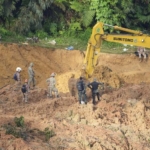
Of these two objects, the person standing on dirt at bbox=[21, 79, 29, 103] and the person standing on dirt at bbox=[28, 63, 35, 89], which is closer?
the person standing on dirt at bbox=[21, 79, 29, 103]

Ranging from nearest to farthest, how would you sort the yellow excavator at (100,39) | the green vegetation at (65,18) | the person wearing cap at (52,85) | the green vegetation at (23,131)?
the green vegetation at (23,131), the person wearing cap at (52,85), the yellow excavator at (100,39), the green vegetation at (65,18)

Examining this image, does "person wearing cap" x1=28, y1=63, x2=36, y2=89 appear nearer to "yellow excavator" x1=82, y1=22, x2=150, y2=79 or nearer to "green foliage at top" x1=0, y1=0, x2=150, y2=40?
"yellow excavator" x1=82, y1=22, x2=150, y2=79

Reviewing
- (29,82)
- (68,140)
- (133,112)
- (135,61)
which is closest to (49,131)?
(68,140)

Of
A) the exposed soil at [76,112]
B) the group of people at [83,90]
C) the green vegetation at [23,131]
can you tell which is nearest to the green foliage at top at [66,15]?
the exposed soil at [76,112]

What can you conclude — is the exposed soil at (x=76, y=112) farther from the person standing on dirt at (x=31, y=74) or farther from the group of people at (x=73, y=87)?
the person standing on dirt at (x=31, y=74)

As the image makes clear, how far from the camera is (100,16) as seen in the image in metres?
32.0

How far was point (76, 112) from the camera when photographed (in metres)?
20.4

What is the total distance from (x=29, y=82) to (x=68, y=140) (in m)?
7.06

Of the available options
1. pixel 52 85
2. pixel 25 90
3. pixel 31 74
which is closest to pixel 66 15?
pixel 31 74

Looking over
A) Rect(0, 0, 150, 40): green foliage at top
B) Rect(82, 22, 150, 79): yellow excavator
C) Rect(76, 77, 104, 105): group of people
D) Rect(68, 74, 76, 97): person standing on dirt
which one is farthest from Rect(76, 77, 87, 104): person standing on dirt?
Rect(0, 0, 150, 40): green foliage at top

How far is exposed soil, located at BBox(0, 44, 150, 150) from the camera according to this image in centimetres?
1792

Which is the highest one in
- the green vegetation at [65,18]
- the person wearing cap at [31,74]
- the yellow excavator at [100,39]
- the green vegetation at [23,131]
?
the green vegetation at [65,18]

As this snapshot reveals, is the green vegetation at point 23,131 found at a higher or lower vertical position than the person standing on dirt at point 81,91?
A: lower

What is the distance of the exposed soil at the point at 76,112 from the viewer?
1792 cm
